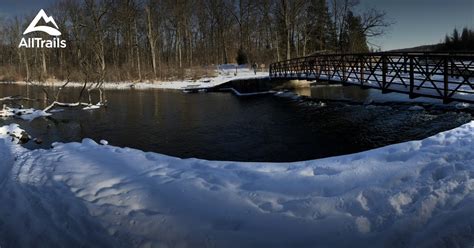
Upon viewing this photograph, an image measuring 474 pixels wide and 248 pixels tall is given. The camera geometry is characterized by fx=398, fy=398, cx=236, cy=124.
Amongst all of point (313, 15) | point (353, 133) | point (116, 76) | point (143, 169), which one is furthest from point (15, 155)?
point (313, 15)

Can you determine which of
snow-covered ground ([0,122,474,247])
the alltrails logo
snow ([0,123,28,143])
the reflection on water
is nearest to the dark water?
snow ([0,123,28,143])

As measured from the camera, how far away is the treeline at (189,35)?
45.8 metres

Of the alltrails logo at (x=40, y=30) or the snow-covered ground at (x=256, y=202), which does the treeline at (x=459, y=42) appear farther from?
the alltrails logo at (x=40, y=30)

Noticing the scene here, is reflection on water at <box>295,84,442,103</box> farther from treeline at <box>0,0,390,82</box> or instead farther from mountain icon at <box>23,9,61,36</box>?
mountain icon at <box>23,9,61,36</box>

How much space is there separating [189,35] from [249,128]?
146 feet

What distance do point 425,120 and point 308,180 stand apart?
10686mm

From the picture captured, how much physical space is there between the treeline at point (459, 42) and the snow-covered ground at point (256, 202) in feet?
130

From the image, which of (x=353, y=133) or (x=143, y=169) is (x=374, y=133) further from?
(x=143, y=169)

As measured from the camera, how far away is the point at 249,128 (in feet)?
49.0

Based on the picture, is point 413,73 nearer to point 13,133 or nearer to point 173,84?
point 13,133

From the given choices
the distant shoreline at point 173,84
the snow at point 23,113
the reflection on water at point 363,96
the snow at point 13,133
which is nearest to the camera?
the snow at point 13,133

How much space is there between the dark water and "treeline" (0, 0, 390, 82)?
23751mm

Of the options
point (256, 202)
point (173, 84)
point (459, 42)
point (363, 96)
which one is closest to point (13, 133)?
point (256, 202)

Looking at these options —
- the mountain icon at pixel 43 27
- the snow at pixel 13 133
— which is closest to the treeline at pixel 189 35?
the mountain icon at pixel 43 27
